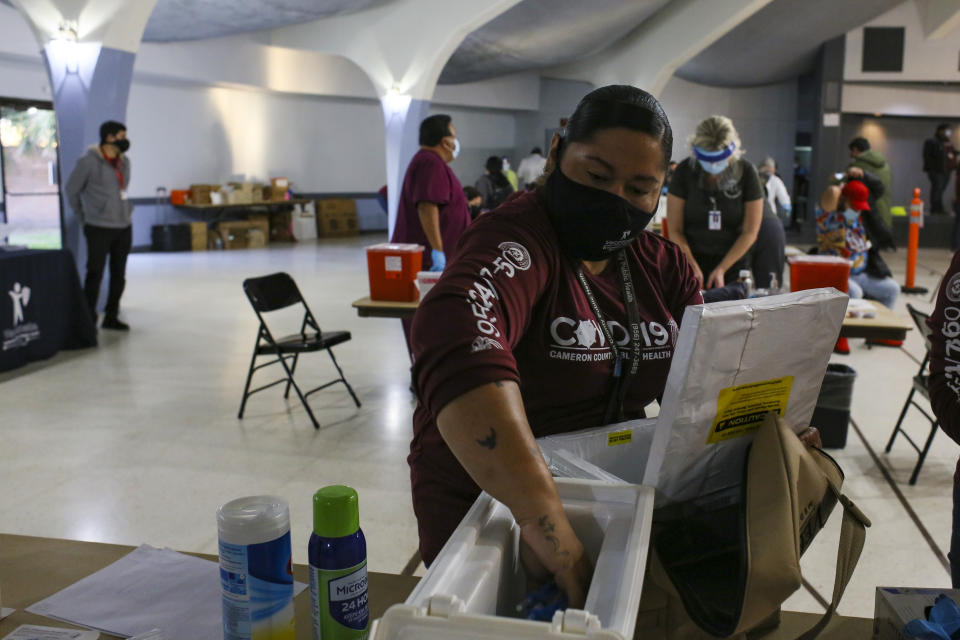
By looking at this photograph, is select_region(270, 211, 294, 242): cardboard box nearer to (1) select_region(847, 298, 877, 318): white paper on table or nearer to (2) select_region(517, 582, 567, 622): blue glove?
(1) select_region(847, 298, 877, 318): white paper on table

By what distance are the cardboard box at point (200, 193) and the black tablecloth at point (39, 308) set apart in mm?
8098

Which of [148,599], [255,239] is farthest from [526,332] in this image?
[255,239]

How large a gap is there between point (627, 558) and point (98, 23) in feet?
27.1

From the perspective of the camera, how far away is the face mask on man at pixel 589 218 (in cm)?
124

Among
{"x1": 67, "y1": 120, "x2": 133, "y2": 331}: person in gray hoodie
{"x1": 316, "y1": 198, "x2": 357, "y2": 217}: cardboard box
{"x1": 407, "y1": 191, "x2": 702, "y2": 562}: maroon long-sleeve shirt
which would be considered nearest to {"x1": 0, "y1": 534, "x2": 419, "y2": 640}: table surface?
{"x1": 407, "y1": 191, "x2": 702, "y2": 562}: maroon long-sleeve shirt

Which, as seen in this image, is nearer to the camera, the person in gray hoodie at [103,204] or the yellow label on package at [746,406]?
the yellow label on package at [746,406]

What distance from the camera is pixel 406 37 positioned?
41.1 feet

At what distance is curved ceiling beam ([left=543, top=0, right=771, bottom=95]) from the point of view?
13578mm

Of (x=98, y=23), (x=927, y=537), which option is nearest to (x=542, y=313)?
(x=927, y=537)

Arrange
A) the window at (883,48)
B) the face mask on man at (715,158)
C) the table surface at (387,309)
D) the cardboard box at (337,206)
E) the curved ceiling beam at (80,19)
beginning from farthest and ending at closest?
the cardboard box at (337,206)
the window at (883,48)
the curved ceiling beam at (80,19)
the table surface at (387,309)
the face mask on man at (715,158)

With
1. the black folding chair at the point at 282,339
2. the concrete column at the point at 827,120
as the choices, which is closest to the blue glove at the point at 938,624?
the black folding chair at the point at 282,339

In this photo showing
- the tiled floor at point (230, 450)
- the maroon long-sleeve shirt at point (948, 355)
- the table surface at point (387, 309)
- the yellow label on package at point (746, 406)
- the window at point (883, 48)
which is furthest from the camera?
the window at point (883, 48)

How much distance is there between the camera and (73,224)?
7492 millimetres

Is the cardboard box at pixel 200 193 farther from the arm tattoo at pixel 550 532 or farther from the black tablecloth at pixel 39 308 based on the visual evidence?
the arm tattoo at pixel 550 532
